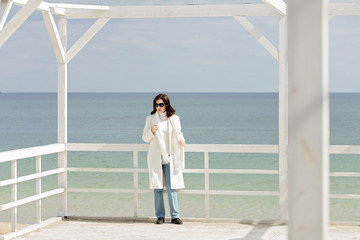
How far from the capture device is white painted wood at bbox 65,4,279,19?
23.0 ft

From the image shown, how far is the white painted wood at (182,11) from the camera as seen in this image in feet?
23.0

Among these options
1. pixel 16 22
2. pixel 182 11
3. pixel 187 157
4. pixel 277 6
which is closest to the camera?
pixel 16 22

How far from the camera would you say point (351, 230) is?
21.9 ft

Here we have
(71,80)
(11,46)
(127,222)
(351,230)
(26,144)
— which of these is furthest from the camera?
(71,80)

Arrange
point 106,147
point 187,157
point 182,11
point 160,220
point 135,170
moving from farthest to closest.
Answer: point 187,157, point 106,147, point 135,170, point 182,11, point 160,220

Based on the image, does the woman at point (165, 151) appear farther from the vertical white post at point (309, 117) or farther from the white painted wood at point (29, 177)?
the vertical white post at point (309, 117)

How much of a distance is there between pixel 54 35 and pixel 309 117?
506cm

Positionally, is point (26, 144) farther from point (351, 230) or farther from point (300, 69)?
point (300, 69)

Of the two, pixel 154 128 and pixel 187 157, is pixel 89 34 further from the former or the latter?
pixel 187 157

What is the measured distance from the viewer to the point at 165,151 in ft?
22.9

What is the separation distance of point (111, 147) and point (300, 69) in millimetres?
5038

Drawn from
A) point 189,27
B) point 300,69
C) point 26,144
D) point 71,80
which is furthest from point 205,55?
point 300,69

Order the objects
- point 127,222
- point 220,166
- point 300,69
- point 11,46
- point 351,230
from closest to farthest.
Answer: point 300,69 → point 351,230 → point 127,222 → point 220,166 → point 11,46

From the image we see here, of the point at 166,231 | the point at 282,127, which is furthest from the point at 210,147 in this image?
the point at 166,231
